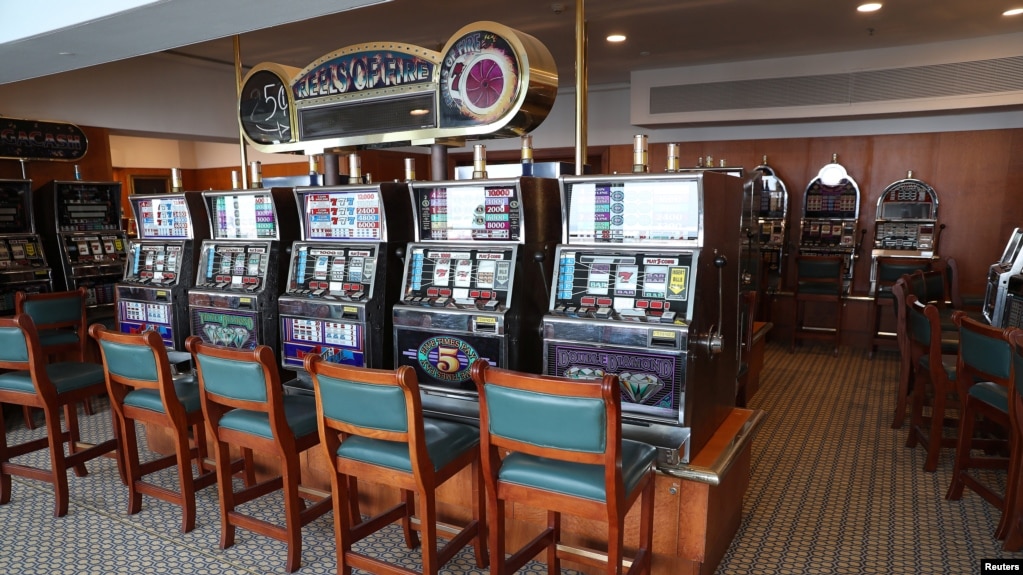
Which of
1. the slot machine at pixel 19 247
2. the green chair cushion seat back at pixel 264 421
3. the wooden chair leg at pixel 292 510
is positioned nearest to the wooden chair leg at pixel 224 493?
the green chair cushion seat back at pixel 264 421

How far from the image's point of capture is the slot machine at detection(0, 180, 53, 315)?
199 inches

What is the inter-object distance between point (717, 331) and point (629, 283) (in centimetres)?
44

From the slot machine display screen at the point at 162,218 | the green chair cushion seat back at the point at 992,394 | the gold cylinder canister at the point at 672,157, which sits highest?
the gold cylinder canister at the point at 672,157

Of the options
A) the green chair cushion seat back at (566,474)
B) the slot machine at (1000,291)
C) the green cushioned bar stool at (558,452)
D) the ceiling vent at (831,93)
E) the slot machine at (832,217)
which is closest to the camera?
the green cushioned bar stool at (558,452)

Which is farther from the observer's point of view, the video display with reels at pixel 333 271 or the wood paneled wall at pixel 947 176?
the wood paneled wall at pixel 947 176

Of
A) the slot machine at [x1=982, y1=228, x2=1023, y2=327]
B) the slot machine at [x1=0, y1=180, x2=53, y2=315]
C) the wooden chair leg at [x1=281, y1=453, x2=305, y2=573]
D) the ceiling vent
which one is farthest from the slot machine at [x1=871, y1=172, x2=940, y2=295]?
the slot machine at [x1=0, y1=180, x2=53, y2=315]

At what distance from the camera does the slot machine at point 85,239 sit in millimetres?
5547

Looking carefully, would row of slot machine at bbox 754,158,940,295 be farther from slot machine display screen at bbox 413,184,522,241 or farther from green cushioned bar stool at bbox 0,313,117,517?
green cushioned bar stool at bbox 0,313,117,517

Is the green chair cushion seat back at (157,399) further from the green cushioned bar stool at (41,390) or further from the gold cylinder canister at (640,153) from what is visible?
the gold cylinder canister at (640,153)

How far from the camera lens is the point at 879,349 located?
678cm

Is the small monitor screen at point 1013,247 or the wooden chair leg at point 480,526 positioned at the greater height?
the small monitor screen at point 1013,247

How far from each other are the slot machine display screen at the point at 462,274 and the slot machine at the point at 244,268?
3.43 feet

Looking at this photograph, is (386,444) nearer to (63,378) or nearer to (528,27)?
(63,378)

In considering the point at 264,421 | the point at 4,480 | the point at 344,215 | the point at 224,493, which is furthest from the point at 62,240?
the point at 264,421
